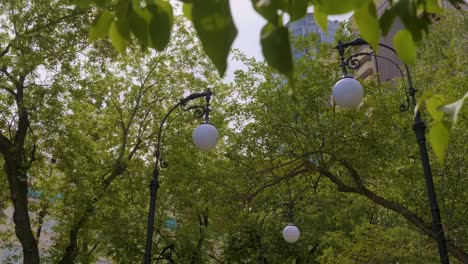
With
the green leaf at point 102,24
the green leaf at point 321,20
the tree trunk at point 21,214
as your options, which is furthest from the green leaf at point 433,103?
the tree trunk at point 21,214

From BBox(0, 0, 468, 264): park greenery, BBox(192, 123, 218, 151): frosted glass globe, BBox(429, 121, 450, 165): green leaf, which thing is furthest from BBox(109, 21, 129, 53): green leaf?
BBox(192, 123, 218, 151): frosted glass globe

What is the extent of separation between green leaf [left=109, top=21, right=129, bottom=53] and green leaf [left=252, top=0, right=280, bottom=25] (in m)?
0.37

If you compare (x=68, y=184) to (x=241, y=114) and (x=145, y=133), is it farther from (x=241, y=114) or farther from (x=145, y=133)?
(x=241, y=114)

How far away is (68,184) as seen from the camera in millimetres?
16234

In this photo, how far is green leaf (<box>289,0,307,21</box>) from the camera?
2.91 ft

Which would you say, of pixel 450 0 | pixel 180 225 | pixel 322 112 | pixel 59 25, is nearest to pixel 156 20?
pixel 450 0

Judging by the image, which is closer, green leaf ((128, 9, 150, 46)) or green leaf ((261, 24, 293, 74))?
green leaf ((261, 24, 293, 74))

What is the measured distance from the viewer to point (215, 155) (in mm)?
17469

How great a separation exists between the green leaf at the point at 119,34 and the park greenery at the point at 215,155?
4987mm

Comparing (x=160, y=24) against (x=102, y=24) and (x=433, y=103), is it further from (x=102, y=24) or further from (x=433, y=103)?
(x=433, y=103)

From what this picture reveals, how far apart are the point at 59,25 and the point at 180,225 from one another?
29.0ft

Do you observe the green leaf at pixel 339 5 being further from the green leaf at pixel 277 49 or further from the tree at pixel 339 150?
the tree at pixel 339 150

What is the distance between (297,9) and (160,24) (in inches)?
11.2

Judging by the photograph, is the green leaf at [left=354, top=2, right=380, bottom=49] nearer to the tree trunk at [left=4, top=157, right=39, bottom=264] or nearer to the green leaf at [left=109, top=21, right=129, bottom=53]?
the green leaf at [left=109, top=21, right=129, bottom=53]
